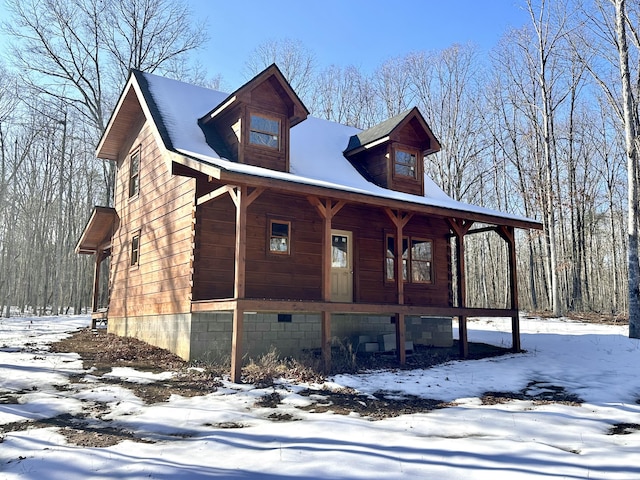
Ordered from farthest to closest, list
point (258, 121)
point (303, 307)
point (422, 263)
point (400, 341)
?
point (422, 263), point (258, 121), point (400, 341), point (303, 307)

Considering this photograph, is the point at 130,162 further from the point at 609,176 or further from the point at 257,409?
the point at 609,176

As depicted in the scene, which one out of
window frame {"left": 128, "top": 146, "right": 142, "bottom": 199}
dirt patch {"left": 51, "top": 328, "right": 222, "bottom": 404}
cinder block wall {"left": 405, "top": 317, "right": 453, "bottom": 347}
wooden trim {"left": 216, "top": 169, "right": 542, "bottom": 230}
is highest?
window frame {"left": 128, "top": 146, "right": 142, "bottom": 199}

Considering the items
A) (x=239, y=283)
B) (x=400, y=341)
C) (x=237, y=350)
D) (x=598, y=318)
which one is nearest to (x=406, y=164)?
(x=400, y=341)

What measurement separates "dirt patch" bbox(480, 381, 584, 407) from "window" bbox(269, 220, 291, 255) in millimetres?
6053

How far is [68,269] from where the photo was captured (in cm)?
3706

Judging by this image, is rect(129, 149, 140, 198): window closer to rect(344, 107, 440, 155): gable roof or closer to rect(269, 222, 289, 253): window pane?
rect(269, 222, 289, 253): window pane

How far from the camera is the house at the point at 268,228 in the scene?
1115 cm

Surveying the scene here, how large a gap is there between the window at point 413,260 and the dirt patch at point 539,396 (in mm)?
5535

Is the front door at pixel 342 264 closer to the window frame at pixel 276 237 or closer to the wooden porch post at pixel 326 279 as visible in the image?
the window frame at pixel 276 237

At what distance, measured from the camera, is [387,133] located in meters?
15.4

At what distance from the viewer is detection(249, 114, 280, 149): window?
13086 mm

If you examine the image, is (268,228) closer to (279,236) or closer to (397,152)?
(279,236)

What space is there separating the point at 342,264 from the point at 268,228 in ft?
9.06

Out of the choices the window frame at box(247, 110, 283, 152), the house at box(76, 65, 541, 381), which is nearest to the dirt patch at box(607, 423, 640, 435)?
the house at box(76, 65, 541, 381)
